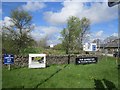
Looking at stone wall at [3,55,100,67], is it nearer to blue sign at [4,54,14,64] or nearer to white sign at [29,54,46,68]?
white sign at [29,54,46,68]

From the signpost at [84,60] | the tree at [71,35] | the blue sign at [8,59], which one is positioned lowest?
the signpost at [84,60]

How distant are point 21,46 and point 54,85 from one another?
24.5m

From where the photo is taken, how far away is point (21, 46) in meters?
35.6

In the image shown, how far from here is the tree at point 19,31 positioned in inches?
1379

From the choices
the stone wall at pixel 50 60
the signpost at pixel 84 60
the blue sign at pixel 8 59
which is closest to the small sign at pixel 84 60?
the signpost at pixel 84 60

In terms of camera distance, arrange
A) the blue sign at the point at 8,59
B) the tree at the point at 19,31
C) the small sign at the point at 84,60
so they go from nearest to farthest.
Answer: the blue sign at the point at 8,59, the small sign at the point at 84,60, the tree at the point at 19,31

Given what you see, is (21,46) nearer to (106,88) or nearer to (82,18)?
(82,18)

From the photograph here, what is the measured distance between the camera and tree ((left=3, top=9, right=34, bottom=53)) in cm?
3503

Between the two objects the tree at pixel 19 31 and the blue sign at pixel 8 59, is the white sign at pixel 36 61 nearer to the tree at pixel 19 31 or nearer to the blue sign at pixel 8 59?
the blue sign at pixel 8 59

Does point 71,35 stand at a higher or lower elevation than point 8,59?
higher

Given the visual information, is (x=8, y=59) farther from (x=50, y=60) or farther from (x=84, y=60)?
(x=84, y=60)

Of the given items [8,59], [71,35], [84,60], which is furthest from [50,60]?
[71,35]

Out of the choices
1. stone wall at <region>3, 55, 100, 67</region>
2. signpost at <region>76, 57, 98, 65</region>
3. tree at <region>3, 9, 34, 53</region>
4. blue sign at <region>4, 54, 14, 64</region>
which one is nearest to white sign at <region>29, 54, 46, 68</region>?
stone wall at <region>3, 55, 100, 67</region>

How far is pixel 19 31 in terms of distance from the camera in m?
36.0
